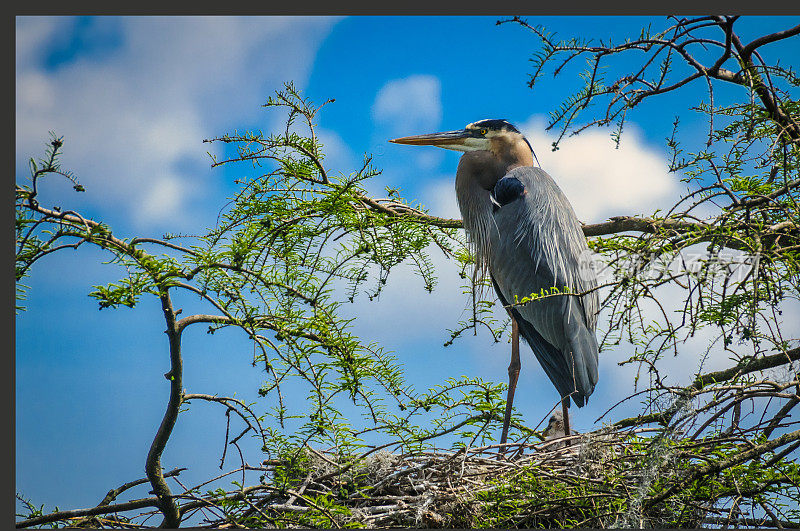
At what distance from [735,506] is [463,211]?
1566 millimetres

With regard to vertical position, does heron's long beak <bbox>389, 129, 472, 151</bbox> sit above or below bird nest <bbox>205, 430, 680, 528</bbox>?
above

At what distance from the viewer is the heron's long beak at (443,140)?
2.47 meters

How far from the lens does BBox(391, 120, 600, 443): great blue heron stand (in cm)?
226

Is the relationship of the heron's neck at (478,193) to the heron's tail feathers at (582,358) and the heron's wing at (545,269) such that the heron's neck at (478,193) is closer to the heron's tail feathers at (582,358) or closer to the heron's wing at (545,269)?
the heron's wing at (545,269)

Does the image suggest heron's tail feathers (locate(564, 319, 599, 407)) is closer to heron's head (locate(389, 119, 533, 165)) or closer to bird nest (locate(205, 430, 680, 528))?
bird nest (locate(205, 430, 680, 528))

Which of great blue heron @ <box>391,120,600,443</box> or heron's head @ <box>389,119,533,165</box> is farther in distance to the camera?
heron's head @ <box>389,119,533,165</box>

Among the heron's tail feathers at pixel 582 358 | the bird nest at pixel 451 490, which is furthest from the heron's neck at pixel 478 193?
the bird nest at pixel 451 490

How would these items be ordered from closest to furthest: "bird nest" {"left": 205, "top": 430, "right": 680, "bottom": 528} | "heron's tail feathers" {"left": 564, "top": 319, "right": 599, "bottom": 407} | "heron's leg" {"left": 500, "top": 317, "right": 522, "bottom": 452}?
"bird nest" {"left": 205, "top": 430, "right": 680, "bottom": 528} < "heron's tail feathers" {"left": 564, "top": 319, "right": 599, "bottom": 407} < "heron's leg" {"left": 500, "top": 317, "right": 522, "bottom": 452}


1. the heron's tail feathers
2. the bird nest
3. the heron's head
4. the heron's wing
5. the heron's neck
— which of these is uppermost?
the heron's head

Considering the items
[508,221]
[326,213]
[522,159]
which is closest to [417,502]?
[326,213]

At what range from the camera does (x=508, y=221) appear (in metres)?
2.45

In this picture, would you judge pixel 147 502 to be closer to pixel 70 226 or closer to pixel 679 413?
pixel 70 226

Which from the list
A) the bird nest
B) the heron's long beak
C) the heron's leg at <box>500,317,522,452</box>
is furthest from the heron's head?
the bird nest

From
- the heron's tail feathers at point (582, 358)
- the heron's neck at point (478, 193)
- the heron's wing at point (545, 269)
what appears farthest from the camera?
the heron's neck at point (478, 193)
